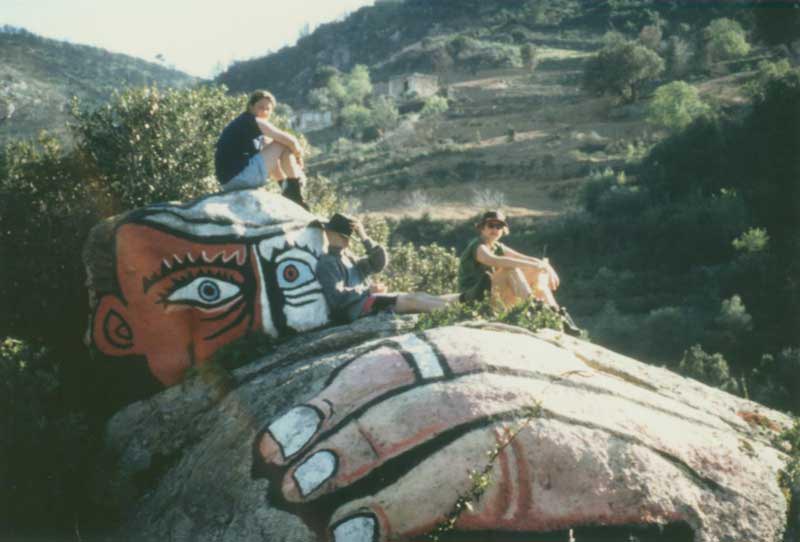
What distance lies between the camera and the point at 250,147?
8.95m

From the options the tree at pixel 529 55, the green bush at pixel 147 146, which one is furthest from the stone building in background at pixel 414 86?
the green bush at pixel 147 146

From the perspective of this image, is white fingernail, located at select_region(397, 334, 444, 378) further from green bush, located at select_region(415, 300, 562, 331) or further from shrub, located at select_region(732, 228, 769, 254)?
shrub, located at select_region(732, 228, 769, 254)

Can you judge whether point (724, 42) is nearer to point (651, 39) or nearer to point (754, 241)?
point (651, 39)

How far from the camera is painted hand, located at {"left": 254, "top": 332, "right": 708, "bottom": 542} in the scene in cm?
490

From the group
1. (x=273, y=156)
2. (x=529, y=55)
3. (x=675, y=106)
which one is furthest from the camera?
(x=529, y=55)

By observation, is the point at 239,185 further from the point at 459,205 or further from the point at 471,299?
the point at 459,205

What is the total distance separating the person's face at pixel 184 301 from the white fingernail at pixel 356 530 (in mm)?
3458

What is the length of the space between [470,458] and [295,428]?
145 cm

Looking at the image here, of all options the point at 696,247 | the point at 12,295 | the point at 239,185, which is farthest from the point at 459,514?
the point at 696,247

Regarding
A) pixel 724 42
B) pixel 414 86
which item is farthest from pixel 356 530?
pixel 414 86

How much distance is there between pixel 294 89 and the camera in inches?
3642

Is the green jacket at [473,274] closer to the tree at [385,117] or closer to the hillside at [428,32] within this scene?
the tree at [385,117]

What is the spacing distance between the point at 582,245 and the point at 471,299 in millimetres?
24050

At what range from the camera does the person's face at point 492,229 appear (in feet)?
25.7
